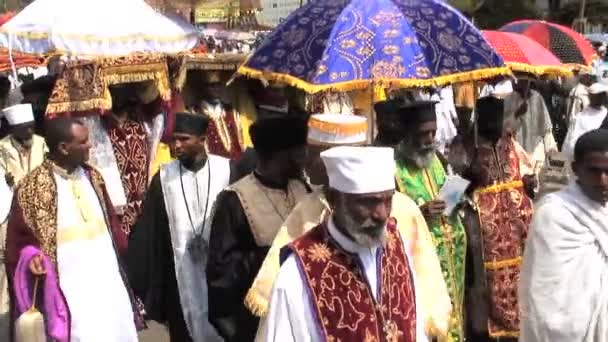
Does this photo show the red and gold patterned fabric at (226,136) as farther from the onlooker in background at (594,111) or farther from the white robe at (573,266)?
the onlooker in background at (594,111)

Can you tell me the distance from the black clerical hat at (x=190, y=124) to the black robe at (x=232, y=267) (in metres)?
0.91

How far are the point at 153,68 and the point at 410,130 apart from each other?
333 cm

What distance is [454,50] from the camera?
17.0 ft

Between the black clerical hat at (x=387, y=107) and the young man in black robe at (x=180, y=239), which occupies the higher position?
the black clerical hat at (x=387, y=107)

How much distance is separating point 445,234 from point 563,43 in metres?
4.37

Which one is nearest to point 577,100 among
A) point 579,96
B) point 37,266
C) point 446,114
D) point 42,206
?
point 579,96

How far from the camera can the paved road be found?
7631mm

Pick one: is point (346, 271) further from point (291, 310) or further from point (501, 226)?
point (501, 226)

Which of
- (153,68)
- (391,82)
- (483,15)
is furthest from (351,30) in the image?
(483,15)

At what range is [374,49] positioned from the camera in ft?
16.7

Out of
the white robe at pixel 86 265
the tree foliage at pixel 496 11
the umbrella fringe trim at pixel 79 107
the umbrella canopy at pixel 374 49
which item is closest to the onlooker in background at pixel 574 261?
the umbrella canopy at pixel 374 49

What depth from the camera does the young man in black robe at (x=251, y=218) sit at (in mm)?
4797

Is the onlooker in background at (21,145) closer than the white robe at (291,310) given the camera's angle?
No

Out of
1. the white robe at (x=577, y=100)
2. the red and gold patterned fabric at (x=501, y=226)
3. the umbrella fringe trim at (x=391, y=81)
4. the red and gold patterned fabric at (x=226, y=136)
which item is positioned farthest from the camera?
the white robe at (x=577, y=100)
